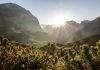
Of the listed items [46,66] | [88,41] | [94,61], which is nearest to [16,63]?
[46,66]

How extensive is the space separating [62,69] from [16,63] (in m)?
9.99

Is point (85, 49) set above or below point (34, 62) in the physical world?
above

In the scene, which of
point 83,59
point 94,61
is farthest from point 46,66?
point 94,61

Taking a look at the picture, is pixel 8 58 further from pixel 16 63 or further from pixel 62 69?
pixel 62 69

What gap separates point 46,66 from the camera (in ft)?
124

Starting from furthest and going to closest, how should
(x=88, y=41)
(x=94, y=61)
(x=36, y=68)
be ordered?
(x=88, y=41) < (x=94, y=61) < (x=36, y=68)

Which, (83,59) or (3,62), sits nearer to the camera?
(3,62)

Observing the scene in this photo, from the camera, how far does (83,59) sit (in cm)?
3884

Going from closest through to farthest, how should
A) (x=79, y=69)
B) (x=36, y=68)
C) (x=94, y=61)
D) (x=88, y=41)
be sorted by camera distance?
(x=79, y=69)
(x=36, y=68)
(x=94, y=61)
(x=88, y=41)

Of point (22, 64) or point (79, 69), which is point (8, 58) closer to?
point (22, 64)

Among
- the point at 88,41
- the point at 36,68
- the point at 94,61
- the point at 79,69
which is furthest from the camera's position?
the point at 88,41

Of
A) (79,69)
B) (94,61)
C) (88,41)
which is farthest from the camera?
(88,41)

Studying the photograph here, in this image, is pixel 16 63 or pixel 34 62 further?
pixel 34 62

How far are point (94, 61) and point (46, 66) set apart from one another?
1084cm
